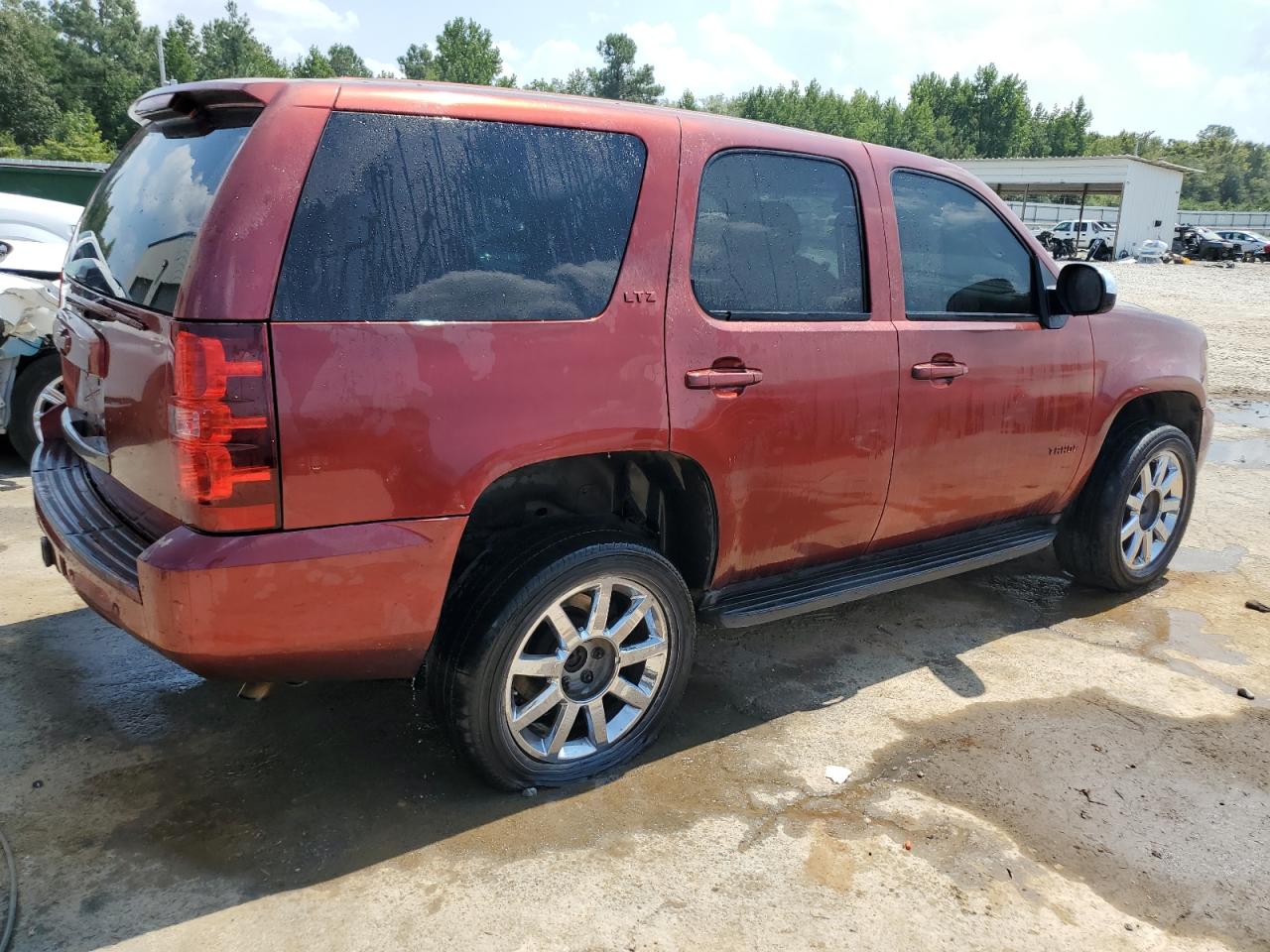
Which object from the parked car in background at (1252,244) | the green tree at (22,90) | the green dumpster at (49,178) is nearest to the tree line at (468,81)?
the green tree at (22,90)

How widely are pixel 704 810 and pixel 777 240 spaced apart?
1.84 meters

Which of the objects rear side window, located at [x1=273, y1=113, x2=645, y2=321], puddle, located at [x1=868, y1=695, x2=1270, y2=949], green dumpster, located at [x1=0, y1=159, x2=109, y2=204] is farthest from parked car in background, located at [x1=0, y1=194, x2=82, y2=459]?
green dumpster, located at [x1=0, y1=159, x2=109, y2=204]

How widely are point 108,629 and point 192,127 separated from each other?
2.18 metres

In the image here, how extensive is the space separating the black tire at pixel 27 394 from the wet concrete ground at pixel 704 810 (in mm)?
2084

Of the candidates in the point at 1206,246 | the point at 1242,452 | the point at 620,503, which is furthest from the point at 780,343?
the point at 1206,246

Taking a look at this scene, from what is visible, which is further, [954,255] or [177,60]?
[177,60]

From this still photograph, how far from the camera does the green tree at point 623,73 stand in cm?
10969

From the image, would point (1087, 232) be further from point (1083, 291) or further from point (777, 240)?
point (777, 240)

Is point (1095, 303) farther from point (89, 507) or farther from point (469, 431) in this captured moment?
point (89, 507)

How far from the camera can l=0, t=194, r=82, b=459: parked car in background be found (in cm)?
541

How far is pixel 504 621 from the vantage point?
2.60m

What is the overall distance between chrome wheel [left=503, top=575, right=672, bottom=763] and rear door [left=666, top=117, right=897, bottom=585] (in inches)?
14.9

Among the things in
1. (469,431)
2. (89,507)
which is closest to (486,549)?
(469,431)

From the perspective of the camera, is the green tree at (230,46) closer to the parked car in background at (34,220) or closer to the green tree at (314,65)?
the green tree at (314,65)
